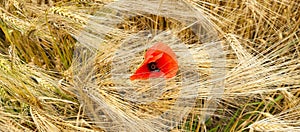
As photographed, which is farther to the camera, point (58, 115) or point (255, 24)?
point (255, 24)

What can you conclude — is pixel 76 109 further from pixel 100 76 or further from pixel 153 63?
pixel 153 63

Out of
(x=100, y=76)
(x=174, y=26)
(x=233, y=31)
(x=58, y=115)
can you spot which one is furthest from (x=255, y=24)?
(x=58, y=115)

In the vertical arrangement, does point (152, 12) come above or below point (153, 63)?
above

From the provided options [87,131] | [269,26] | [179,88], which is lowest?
[87,131]

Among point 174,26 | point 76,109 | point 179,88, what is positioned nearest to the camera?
point 179,88

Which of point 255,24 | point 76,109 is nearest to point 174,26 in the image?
point 255,24

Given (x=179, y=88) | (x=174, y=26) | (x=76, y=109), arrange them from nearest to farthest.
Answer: (x=179, y=88) < (x=76, y=109) < (x=174, y=26)
